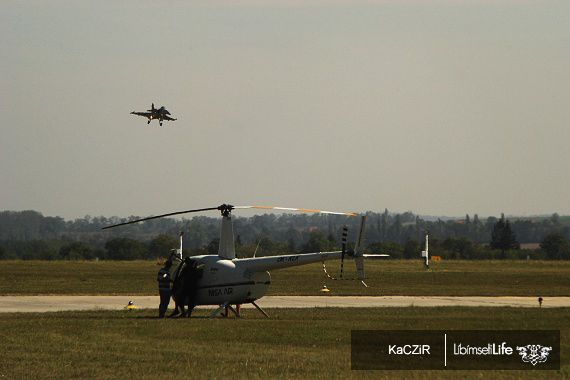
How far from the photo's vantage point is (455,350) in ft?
83.2

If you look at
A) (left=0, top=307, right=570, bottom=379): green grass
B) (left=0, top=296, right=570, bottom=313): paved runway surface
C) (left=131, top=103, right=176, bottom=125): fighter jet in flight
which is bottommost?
(left=0, top=307, right=570, bottom=379): green grass

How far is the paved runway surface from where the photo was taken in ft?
141

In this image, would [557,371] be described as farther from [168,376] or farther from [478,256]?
[478,256]

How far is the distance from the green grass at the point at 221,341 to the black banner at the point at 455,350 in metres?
0.50

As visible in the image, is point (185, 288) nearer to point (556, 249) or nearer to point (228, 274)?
point (228, 274)

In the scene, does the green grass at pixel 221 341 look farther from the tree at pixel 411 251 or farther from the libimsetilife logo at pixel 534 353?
the tree at pixel 411 251

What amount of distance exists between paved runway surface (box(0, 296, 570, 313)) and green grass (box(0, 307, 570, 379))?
12.5ft

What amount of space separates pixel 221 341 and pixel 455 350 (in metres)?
6.59

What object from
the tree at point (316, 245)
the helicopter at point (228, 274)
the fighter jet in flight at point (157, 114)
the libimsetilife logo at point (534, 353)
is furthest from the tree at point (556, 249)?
the libimsetilife logo at point (534, 353)

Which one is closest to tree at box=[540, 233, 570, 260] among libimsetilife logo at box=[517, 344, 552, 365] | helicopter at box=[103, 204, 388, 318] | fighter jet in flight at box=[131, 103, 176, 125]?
fighter jet in flight at box=[131, 103, 176, 125]

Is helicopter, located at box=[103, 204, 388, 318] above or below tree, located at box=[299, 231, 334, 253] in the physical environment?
below

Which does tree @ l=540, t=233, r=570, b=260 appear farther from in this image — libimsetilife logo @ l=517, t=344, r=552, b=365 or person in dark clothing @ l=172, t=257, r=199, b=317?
libimsetilife logo @ l=517, t=344, r=552, b=365

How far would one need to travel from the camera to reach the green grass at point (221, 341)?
22.4m

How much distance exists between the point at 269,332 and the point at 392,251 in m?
148
